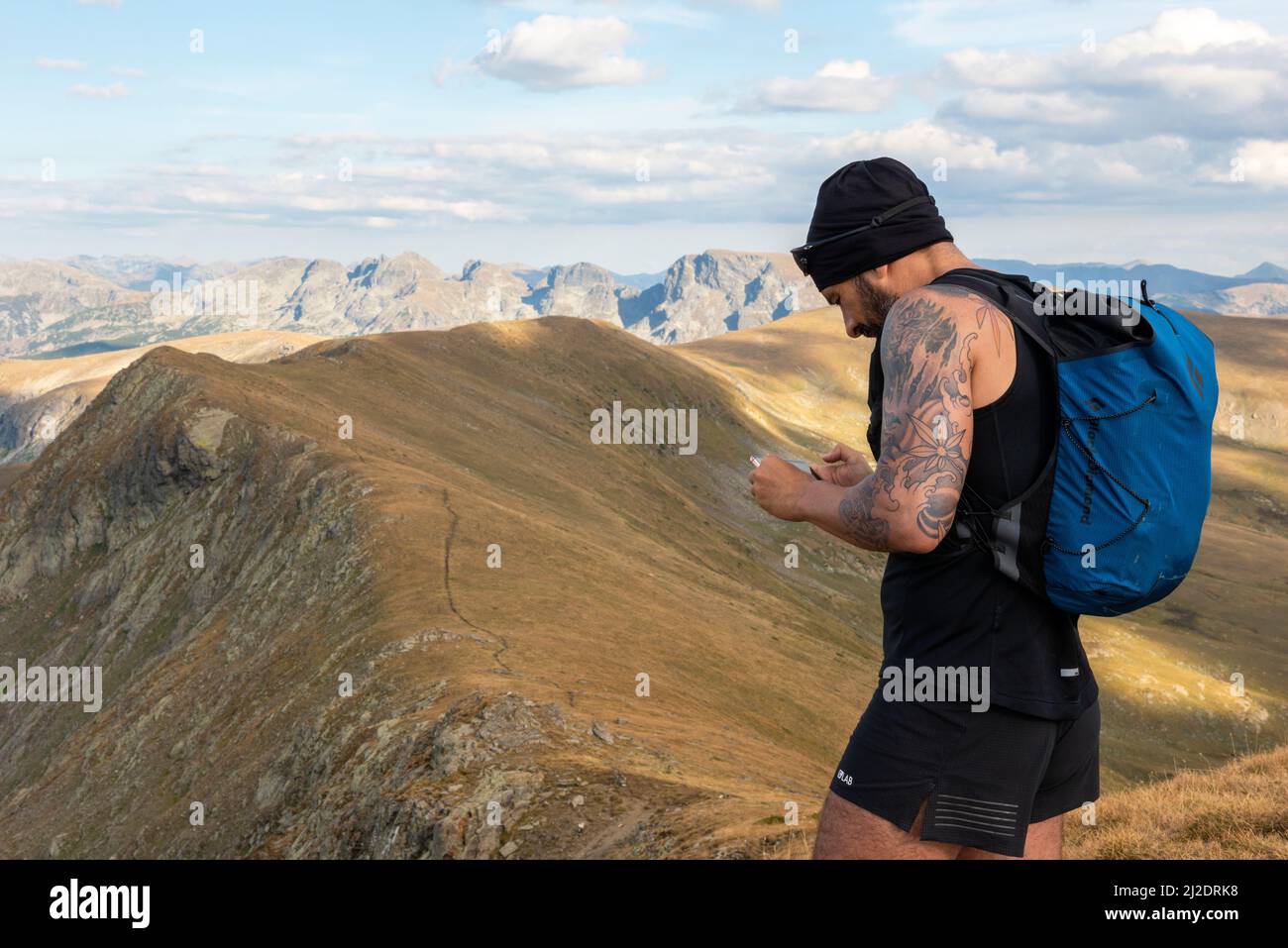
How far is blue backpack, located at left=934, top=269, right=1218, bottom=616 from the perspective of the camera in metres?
4.09

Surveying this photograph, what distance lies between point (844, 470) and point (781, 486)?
2.00 ft

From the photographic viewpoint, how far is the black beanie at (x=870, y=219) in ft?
15.3

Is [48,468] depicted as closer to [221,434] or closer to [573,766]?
[221,434]

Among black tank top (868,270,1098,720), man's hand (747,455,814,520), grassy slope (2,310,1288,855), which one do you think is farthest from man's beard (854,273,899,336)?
grassy slope (2,310,1288,855)

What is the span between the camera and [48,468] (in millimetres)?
61594

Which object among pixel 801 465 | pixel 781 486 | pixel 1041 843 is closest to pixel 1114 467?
pixel 781 486

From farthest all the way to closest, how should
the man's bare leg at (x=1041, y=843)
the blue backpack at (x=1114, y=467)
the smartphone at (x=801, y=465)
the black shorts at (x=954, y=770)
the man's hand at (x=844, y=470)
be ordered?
the man's hand at (x=844, y=470)
the smartphone at (x=801, y=465)
the man's bare leg at (x=1041, y=843)
the black shorts at (x=954, y=770)
the blue backpack at (x=1114, y=467)

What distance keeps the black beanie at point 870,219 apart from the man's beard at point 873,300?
7cm

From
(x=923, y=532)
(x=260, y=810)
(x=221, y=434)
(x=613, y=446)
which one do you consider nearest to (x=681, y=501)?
(x=613, y=446)

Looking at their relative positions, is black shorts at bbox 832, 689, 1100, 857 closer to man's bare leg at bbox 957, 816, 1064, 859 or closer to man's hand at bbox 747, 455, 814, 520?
man's bare leg at bbox 957, 816, 1064, 859

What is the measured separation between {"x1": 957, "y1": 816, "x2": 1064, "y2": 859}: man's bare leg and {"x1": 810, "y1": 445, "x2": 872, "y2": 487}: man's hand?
183cm

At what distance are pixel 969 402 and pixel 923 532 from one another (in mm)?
576

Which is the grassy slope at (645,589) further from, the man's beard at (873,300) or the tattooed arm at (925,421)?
the man's beard at (873,300)

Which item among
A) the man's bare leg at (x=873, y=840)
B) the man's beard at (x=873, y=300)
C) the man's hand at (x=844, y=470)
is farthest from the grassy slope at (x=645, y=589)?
the man's beard at (x=873, y=300)
